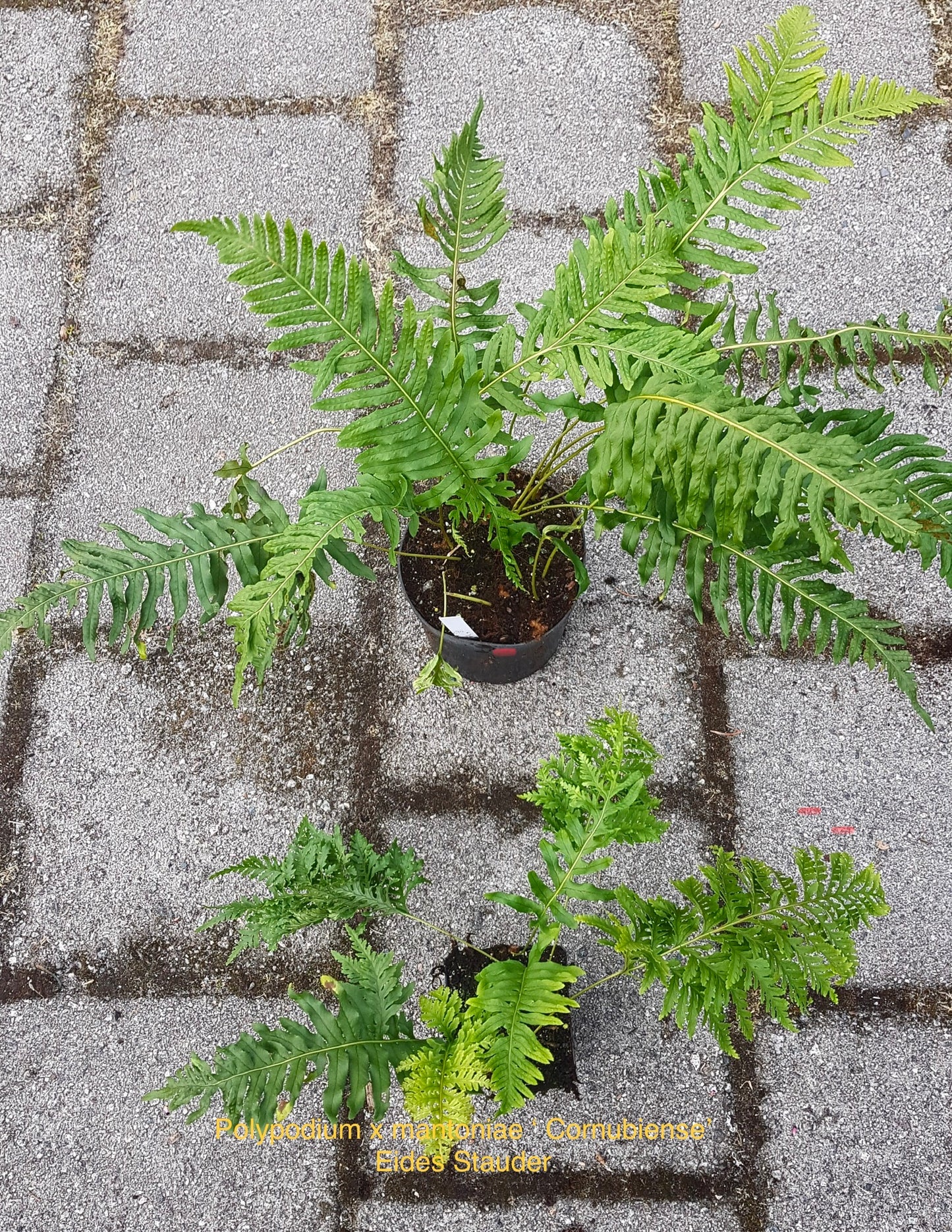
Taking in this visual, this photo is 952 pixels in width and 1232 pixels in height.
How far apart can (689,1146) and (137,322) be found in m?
2.40

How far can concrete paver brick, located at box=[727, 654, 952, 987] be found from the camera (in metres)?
2.03

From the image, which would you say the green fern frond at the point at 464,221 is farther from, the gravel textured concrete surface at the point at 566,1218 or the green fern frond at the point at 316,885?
the gravel textured concrete surface at the point at 566,1218

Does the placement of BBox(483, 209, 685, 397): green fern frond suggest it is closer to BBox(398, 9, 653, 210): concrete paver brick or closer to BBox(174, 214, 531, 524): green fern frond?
BBox(174, 214, 531, 524): green fern frond

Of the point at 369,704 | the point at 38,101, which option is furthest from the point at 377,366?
the point at 38,101

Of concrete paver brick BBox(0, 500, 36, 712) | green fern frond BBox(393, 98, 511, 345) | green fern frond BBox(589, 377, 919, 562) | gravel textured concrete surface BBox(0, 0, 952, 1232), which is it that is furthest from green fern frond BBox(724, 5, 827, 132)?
concrete paver brick BBox(0, 500, 36, 712)

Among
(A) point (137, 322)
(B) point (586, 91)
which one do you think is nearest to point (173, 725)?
(A) point (137, 322)

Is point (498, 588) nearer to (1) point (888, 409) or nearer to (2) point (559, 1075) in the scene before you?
(2) point (559, 1075)

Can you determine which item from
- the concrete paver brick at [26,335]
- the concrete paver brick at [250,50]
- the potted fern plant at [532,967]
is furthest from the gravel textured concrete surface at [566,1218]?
the concrete paver brick at [250,50]

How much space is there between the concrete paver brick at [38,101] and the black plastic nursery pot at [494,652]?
1.72 meters

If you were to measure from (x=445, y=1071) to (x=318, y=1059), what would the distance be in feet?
0.73

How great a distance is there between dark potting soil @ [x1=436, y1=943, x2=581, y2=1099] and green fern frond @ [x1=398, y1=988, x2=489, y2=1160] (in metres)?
0.31

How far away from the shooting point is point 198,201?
272 cm

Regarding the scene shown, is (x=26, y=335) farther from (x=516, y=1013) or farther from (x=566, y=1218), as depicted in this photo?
(x=566, y=1218)

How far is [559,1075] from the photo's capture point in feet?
6.11
